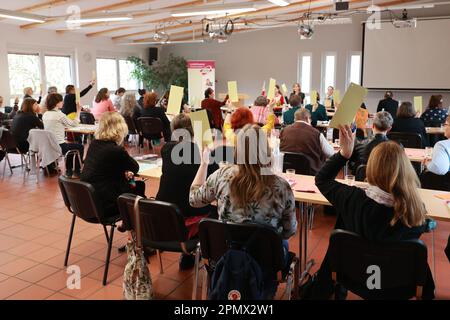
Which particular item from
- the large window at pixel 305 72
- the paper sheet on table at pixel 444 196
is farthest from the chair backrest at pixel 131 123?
the large window at pixel 305 72

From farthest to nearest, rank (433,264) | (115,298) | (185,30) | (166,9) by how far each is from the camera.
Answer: (185,30) < (166,9) < (433,264) < (115,298)

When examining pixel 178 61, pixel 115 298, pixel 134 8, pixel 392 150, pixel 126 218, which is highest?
pixel 134 8

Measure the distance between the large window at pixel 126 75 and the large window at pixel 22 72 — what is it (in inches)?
127

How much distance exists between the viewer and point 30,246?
369cm

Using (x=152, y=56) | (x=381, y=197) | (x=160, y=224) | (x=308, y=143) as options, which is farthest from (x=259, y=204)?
(x=152, y=56)

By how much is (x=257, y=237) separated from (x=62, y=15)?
915 cm

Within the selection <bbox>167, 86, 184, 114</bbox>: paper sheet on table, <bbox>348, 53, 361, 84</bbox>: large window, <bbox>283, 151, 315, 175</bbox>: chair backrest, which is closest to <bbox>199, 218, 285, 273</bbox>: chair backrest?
<bbox>283, 151, 315, 175</bbox>: chair backrest

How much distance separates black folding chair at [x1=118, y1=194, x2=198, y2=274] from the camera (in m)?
2.46

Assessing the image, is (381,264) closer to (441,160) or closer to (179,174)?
(179,174)

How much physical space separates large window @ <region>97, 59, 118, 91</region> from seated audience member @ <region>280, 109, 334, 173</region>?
10351mm

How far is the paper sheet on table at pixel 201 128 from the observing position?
9.41ft

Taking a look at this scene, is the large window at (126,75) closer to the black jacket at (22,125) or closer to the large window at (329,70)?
the large window at (329,70)
